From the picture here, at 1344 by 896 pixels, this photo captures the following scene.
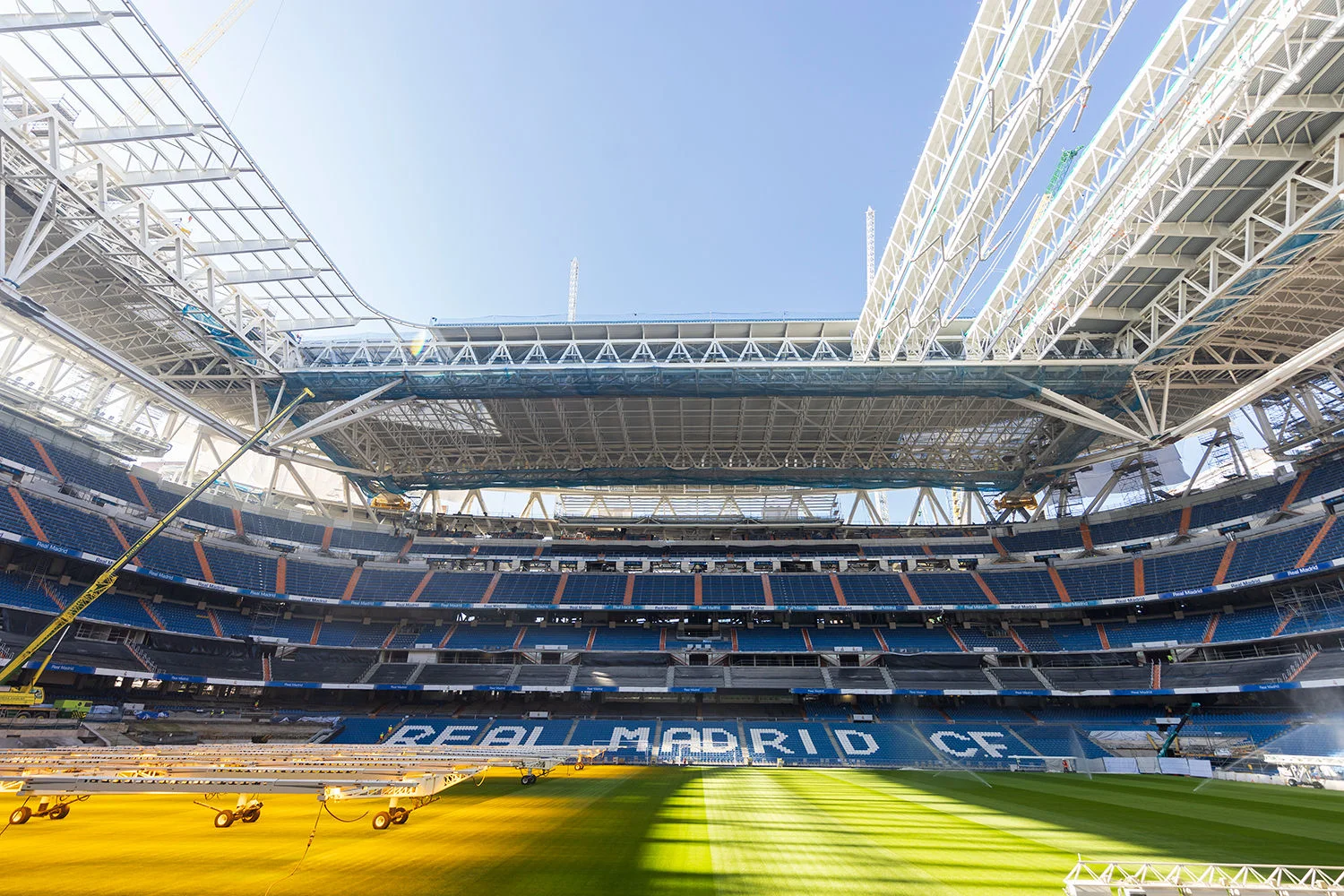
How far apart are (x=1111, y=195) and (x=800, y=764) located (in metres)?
28.7

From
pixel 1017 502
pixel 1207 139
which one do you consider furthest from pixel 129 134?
pixel 1017 502

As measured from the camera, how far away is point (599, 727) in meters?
35.0

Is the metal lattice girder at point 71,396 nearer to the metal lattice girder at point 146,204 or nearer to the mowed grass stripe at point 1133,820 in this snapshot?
the metal lattice girder at point 146,204

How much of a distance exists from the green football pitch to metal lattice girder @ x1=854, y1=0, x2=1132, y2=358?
18348 millimetres

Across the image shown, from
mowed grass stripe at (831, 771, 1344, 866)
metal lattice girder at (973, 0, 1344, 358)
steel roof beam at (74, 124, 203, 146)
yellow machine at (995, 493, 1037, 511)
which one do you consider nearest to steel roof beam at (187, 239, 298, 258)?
steel roof beam at (74, 124, 203, 146)

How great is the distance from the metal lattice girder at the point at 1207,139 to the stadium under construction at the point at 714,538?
0.17 m

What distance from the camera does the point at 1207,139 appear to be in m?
19.3

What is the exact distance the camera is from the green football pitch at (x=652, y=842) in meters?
7.01

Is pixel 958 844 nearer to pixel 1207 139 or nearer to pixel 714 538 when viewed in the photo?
pixel 1207 139

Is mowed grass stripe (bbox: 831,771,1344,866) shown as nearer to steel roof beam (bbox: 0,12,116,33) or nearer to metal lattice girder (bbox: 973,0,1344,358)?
metal lattice girder (bbox: 973,0,1344,358)

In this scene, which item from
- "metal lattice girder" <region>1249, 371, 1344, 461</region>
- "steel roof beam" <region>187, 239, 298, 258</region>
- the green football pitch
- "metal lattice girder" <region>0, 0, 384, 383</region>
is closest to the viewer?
the green football pitch

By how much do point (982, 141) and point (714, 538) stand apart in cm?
4089

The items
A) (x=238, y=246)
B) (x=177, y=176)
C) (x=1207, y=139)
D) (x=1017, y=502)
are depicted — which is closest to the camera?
(x=1207, y=139)

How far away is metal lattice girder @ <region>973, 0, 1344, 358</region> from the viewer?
15359mm
